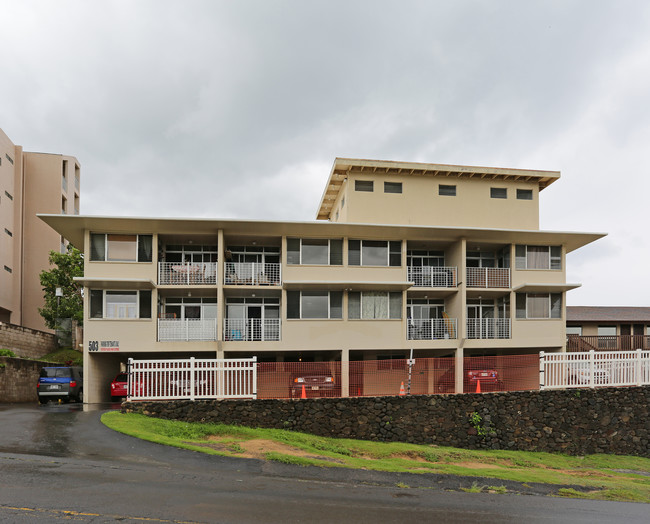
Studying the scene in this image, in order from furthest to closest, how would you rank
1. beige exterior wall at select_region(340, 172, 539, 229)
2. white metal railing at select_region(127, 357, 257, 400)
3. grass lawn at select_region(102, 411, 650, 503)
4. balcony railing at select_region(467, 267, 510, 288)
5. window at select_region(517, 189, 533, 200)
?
window at select_region(517, 189, 533, 200)
beige exterior wall at select_region(340, 172, 539, 229)
balcony railing at select_region(467, 267, 510, 288)
white metal railing at select_region(127, 357, 257, 400)
grass lawn at select_region(102, 411, 650, 503)

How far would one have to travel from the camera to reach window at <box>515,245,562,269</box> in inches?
1072

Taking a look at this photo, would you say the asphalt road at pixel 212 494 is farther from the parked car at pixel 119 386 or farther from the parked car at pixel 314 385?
the parked car at pixel 119 386

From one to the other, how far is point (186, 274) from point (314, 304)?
619 centimetres

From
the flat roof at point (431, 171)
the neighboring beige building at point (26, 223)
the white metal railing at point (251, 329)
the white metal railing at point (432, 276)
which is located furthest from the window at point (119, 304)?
the neighboring beige building at point (26, 223)

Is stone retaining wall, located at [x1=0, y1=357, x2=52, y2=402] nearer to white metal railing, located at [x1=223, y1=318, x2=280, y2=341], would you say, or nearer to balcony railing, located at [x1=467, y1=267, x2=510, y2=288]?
white metal railing, located at [x1=223, y1=318, x2=280, y2=341]

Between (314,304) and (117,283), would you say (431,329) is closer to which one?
(314,304)

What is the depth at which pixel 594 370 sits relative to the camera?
64.1 feet

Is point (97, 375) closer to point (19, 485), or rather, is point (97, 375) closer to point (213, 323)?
point (213, 323)

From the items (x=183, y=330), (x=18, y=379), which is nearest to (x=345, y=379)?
(x=183, y=330)

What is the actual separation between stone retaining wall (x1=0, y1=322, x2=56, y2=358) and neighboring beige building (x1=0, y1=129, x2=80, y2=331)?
28.0 ft

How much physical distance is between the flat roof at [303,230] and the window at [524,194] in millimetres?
3617

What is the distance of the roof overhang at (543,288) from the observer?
26.2m

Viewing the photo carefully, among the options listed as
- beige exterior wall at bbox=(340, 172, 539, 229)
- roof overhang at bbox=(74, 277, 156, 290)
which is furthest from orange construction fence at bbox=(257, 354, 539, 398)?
beige exterior wall at bbox=(340, 172, 539, 229)

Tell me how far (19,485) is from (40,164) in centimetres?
4475
